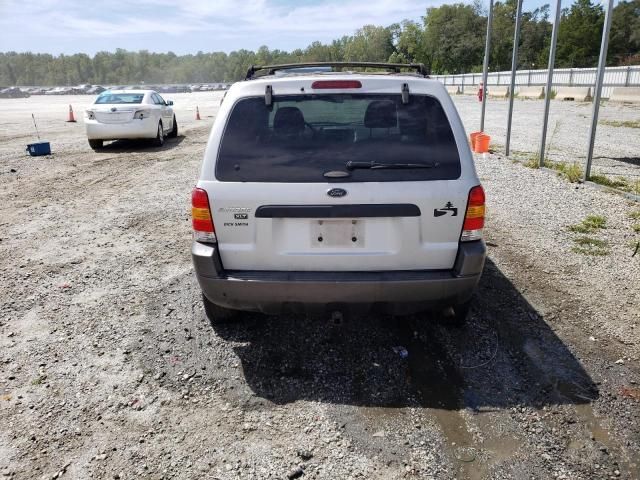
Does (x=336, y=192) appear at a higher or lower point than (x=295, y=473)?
higher

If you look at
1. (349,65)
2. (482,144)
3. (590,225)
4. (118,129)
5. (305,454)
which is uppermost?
(349,65)

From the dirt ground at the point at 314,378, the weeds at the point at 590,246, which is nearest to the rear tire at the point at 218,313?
the dirt ground at the point at 314,378

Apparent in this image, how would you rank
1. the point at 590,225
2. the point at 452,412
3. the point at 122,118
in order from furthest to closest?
the point at 122,118, the point at 590,225, the point at 452,412

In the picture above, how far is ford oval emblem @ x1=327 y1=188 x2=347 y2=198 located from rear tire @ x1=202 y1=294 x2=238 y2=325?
4.44 ft

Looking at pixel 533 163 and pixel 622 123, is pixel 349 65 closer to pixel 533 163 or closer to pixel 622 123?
pixel 533 163

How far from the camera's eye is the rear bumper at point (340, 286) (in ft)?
10.4

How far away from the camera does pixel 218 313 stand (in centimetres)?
A: 392

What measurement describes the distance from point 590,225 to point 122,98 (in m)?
12.8

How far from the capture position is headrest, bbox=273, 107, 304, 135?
3.29 metres

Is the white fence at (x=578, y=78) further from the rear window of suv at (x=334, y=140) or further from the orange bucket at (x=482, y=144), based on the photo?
the rear window of suv at (x=334, y=140)

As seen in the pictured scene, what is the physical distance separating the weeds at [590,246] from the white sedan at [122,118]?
38.3ft

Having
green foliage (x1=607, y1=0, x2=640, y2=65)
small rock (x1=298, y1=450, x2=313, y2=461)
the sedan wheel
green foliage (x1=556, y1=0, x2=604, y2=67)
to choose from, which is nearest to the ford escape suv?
small rock (x1=298, y1=450, x2=313, y2=461)

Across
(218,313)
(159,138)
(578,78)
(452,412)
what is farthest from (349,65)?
(578,78)

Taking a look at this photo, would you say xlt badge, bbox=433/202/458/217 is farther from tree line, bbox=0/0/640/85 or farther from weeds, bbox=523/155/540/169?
tree line, bbox=0/0/640/85
